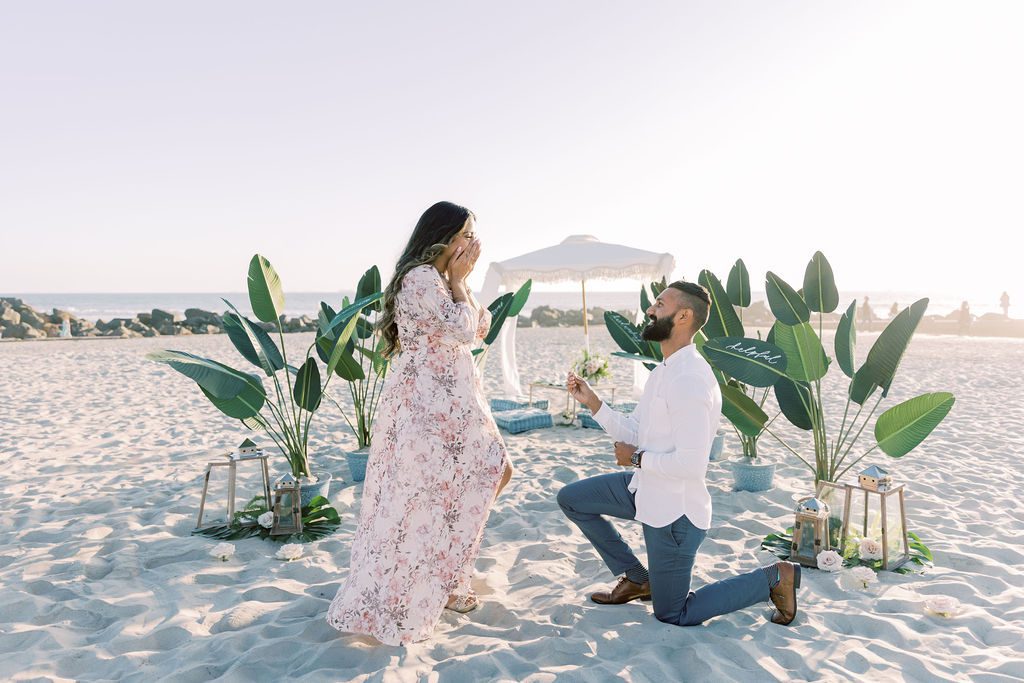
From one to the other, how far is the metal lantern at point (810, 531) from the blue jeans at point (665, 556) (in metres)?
0.76

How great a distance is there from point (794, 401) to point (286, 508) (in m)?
3.21

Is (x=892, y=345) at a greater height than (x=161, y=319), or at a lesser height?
lesser

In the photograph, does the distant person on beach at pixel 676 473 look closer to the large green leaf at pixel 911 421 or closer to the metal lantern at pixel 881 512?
the metal lantern at pixel 881 512

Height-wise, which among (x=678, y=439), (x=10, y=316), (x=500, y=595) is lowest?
(x=500, y=595)

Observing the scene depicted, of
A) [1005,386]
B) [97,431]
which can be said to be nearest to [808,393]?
[97,431]

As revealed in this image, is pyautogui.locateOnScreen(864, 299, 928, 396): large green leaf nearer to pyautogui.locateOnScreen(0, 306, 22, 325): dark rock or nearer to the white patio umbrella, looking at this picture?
the white patio umbrella

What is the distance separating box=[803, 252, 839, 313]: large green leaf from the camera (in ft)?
12.4

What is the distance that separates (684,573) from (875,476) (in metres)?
1.36

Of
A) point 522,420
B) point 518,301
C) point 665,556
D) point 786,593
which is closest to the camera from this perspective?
point 665,556

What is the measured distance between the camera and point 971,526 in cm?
384

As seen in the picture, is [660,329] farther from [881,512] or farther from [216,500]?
[216,500]

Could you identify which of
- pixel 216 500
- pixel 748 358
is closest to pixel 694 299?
pixel 748 358

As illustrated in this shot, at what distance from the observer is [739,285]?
4.52 metres

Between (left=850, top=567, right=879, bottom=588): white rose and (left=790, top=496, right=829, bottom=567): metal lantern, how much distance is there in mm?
191
